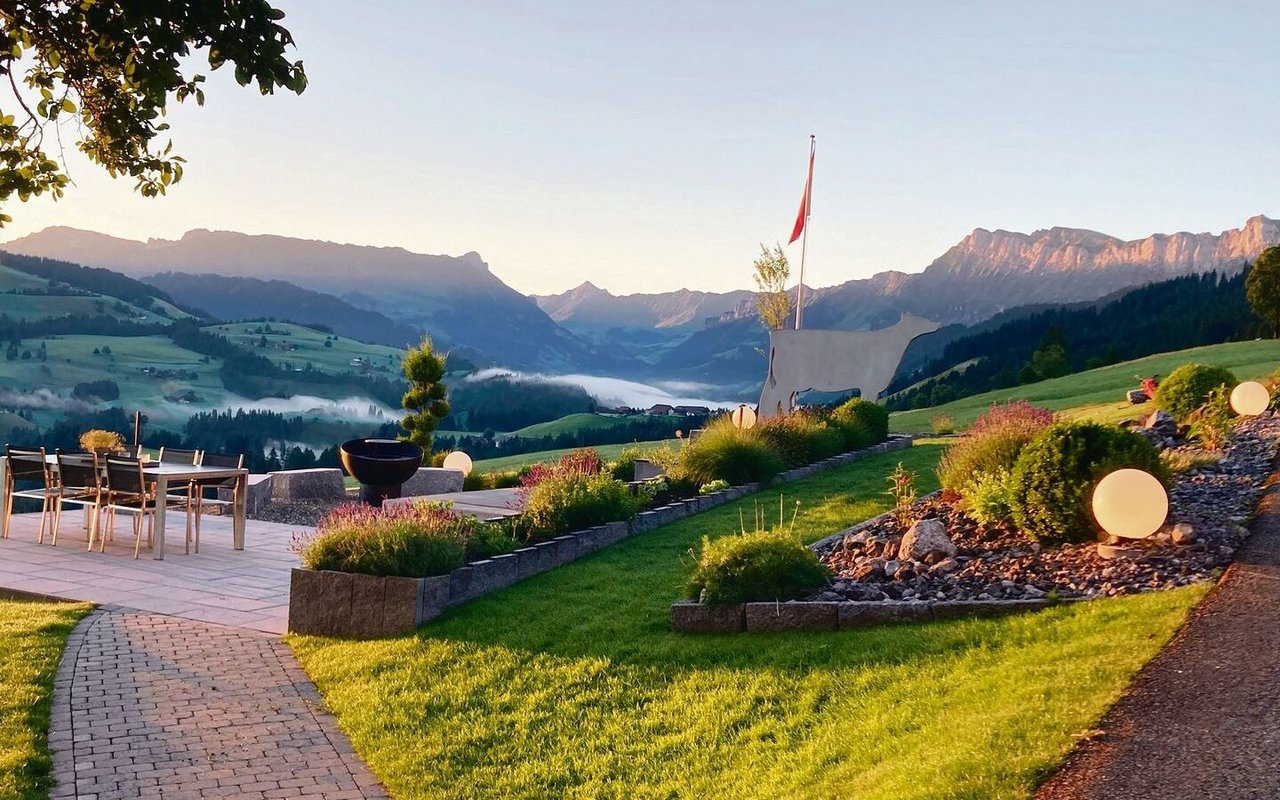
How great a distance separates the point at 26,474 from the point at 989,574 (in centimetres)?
1005

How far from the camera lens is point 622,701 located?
16.7 ft

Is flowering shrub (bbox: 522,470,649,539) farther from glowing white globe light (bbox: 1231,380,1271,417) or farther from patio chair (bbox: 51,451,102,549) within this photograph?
glowing white globe light (bbox: 1231,380,1271,417)

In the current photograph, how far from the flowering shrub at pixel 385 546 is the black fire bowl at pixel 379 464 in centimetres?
517

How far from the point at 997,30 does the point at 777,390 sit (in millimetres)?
7248

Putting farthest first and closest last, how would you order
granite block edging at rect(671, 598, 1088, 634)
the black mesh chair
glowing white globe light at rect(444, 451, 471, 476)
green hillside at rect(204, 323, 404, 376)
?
green hillside at rect(204, 323, 404, 376) < glowing white globe light at rect(444, 451, 471, 476) < the black mesh chair < granite block edging at rect(671, 598, 1088, 634)

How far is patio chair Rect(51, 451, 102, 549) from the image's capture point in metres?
9.52

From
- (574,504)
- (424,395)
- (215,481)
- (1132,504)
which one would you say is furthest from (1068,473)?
(424,395)

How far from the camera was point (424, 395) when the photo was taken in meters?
18.2

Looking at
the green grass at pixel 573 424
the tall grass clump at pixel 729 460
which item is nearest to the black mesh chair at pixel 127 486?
the tall grass clump at pixel 729 460

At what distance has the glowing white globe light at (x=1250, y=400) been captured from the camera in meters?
12.8

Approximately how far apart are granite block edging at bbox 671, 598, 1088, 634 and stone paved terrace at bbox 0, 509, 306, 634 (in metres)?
3.34

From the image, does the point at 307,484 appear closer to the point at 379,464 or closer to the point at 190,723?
the point at 379,464

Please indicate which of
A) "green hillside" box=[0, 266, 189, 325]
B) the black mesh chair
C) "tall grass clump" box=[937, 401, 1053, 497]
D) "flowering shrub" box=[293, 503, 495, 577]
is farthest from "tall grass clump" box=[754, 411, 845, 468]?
"green hillside" box=[0, 266, 189, 325]

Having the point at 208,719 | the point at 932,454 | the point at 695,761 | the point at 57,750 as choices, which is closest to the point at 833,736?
the point at 695,761
